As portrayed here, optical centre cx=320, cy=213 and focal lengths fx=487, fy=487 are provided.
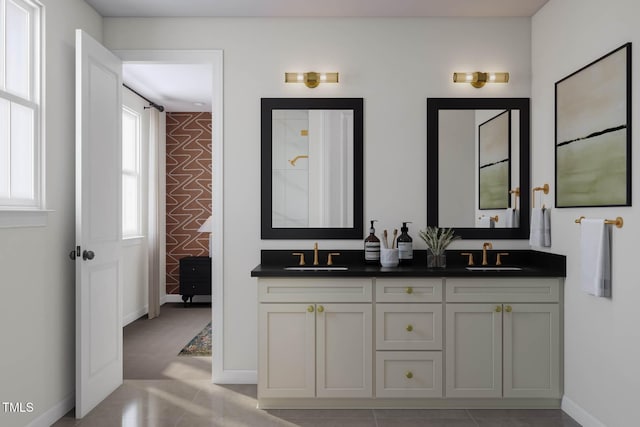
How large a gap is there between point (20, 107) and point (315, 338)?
2191 mm

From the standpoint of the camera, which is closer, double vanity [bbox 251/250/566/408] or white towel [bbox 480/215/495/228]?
double vanity [bbox 251/250/566/408]

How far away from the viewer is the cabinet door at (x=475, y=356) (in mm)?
3121

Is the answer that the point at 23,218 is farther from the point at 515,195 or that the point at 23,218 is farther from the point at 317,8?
the point at 515,195

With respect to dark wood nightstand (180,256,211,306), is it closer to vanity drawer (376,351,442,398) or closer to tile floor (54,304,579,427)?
tile floor (54,304,579,427)

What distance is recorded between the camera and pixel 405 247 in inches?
138

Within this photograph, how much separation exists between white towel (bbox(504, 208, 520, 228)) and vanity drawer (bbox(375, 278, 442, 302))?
87 cm

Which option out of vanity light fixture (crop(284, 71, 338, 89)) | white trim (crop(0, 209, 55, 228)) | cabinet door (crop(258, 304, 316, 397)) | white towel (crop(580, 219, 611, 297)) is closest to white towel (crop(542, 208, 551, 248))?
white towel (crop(580, 219, 611, 297))

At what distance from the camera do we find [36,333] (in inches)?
108

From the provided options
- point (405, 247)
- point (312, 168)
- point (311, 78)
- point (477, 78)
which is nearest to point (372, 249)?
point (405, 247)

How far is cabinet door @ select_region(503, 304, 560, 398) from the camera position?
10.2 ft

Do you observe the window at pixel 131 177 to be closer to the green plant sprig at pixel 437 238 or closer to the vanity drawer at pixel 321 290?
the vanity drawer at pixel 321 290

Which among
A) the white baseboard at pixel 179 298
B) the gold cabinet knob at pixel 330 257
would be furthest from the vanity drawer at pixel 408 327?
the white baseboard at pixel 179 298

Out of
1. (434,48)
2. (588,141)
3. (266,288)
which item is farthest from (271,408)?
(434,48)

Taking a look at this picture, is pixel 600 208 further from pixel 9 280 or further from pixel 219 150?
pixel 9 280
